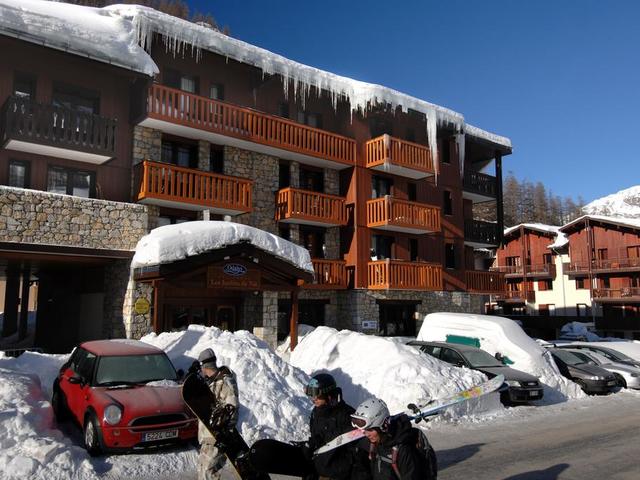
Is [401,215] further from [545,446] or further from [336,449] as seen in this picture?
[336,449]

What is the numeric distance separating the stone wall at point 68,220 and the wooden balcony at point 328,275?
7067mm

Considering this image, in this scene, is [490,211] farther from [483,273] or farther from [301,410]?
[301,410]

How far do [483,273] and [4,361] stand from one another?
2198cm

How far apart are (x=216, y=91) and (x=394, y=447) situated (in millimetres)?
18642

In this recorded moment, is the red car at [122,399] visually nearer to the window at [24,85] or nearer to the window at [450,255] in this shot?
the window at [24,85]

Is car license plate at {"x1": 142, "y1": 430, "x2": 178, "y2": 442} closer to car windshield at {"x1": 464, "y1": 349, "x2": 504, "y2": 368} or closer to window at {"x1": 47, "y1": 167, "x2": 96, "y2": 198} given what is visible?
car windshield at {"x1": 464, "y1": 349, "x2": 504, "y2": 368}

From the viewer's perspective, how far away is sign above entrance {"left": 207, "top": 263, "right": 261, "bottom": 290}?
14.9m

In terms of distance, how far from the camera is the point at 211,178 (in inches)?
720

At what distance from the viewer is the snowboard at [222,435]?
467 cm

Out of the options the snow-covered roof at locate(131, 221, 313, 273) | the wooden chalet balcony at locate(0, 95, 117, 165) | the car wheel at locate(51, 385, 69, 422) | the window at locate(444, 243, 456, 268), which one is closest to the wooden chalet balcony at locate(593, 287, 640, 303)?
the window at locate(444, 243, 456, 268)

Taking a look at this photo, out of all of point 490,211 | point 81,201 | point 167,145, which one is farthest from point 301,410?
point 490,211

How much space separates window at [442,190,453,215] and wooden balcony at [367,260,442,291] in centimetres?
452

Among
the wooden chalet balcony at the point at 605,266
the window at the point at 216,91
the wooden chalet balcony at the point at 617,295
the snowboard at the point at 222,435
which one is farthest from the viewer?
the wooden chalet balcony at the point at 605,266

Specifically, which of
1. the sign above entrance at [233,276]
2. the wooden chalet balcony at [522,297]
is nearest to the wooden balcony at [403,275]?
the sign above entrance at [233,276]
